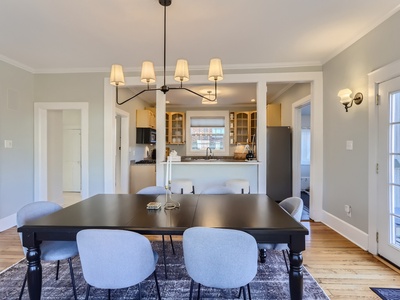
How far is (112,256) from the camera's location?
56.6 inches

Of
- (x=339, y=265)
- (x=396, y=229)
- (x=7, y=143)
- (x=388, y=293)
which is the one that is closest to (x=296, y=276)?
(x=388, y=293)

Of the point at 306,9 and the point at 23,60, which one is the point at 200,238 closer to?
the point at 306,9

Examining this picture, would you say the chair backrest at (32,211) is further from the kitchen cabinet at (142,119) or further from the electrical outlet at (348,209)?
the kitchen cabinet at (142,119)

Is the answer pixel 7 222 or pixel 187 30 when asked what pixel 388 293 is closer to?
pixel 187 30

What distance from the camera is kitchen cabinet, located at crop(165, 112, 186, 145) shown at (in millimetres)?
7234

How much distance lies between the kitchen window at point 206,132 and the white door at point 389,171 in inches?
191

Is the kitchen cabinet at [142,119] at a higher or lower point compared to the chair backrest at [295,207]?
higher

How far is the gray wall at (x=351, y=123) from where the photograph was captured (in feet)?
8.62

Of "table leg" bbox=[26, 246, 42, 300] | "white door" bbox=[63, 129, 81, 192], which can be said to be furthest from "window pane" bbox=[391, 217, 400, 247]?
"white door" bbox=[63, 129, 81, 192]

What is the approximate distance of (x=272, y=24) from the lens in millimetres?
2691

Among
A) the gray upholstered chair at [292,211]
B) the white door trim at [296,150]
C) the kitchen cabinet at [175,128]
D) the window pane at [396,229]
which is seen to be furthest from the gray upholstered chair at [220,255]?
the kitchen cabinet at [175,128]

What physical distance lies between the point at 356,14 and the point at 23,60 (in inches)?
179

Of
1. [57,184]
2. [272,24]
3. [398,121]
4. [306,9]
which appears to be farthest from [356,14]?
[57,184]

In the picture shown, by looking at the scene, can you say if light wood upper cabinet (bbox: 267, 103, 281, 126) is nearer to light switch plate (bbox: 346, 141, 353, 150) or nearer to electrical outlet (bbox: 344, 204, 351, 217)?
light switch plate (bbox: 346, 141, 353, 150)
